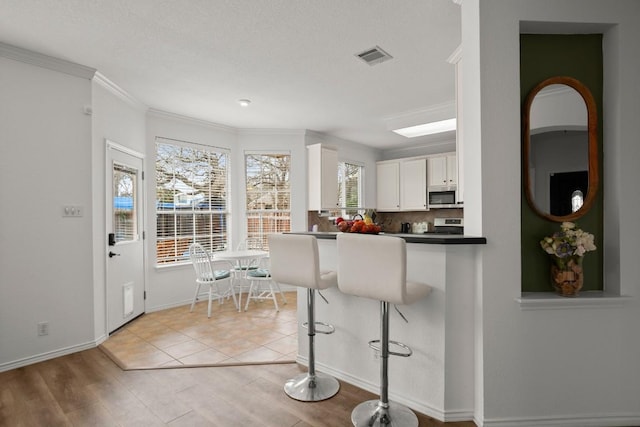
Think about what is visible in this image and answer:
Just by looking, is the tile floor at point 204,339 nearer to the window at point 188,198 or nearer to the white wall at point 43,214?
the white wall at point 43,214

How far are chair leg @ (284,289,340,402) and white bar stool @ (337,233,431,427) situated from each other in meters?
0.29

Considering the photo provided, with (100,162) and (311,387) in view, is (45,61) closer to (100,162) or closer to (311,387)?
(100,162)

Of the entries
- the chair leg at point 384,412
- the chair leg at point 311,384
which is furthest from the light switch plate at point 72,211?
the chair leg at point 384,412

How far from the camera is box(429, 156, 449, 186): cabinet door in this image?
5.92 meters

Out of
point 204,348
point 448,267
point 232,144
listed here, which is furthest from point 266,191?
point 448,267

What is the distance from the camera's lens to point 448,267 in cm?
204

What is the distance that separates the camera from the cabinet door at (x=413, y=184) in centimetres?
619

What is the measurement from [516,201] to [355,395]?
1.67 meters

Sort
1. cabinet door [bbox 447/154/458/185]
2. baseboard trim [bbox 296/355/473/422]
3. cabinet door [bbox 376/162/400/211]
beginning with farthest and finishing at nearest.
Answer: cabinet door [bbox 376/162/400/211] → cabinet door [bbox 447/154/458/185] → baseboard trim [bbox 296/355/473/422]

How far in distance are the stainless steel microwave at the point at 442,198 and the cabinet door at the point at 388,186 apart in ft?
2.22

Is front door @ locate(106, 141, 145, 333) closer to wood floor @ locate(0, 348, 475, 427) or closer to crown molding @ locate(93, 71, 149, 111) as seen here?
crown molding @ locate(93, 71, 149, 111)

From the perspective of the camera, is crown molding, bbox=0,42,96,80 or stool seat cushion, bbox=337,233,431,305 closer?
stool seat cushion, bbox=337,233,431,305

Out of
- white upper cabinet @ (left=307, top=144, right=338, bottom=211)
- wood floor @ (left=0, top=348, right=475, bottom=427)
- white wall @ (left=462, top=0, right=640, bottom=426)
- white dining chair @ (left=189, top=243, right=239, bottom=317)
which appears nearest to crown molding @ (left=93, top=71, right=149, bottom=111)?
white dining chair @ (left=189, top=243, right=239, bottom=317)

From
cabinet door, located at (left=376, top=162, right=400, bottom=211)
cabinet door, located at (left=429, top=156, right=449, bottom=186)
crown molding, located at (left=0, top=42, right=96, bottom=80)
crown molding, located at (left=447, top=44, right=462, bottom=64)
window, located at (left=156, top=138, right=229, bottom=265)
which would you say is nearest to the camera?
crown molding, located at (left=447, top=44, right=462, bottom=64)
